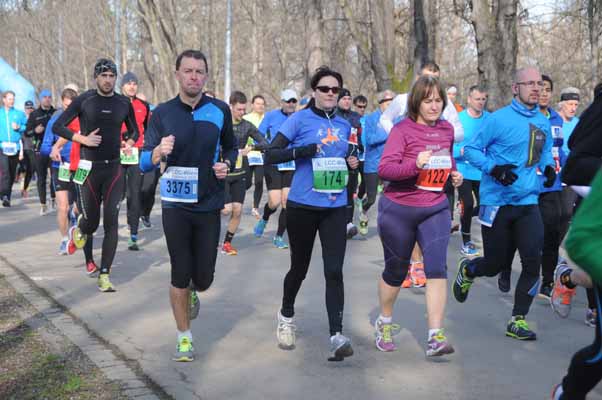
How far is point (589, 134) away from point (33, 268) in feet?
24.0

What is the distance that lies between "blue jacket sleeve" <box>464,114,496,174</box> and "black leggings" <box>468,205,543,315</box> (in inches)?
15.0

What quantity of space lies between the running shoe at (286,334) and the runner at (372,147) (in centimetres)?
478

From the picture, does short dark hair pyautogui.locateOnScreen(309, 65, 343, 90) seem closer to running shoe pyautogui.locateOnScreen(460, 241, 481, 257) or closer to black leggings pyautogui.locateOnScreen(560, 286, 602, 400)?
black leggings pyautogui.locateOnScreen(560, 286, 602, 400)

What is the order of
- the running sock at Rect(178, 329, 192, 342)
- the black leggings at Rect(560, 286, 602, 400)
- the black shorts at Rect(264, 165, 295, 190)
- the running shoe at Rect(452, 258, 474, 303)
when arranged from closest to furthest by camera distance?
the black leggings at Rect(560, 286, 602, 400), the running sock at Rect(178, 329, 192, 342), the running shoe at Rect(452, 258, 474, 303), the black shorts at Rect(264, 165, 295, 190)

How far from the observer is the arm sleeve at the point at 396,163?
617cm

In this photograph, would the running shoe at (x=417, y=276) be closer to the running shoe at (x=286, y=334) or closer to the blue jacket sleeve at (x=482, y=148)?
the blue jacket sleeve at (x=482, y=148)

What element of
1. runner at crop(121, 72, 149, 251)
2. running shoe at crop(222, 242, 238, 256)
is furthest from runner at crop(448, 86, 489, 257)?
runner at crop(121, 72, 149, 251)

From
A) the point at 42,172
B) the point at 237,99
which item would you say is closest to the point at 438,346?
the point at 237,99

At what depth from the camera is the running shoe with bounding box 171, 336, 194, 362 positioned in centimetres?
612

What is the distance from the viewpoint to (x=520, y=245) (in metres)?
7.01

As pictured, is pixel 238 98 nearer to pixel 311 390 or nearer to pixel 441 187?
pixel 441 187

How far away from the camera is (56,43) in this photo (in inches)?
2149

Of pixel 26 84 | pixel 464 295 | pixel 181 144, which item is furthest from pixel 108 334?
pixel 26 84

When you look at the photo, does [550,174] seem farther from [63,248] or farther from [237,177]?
[63,248]
